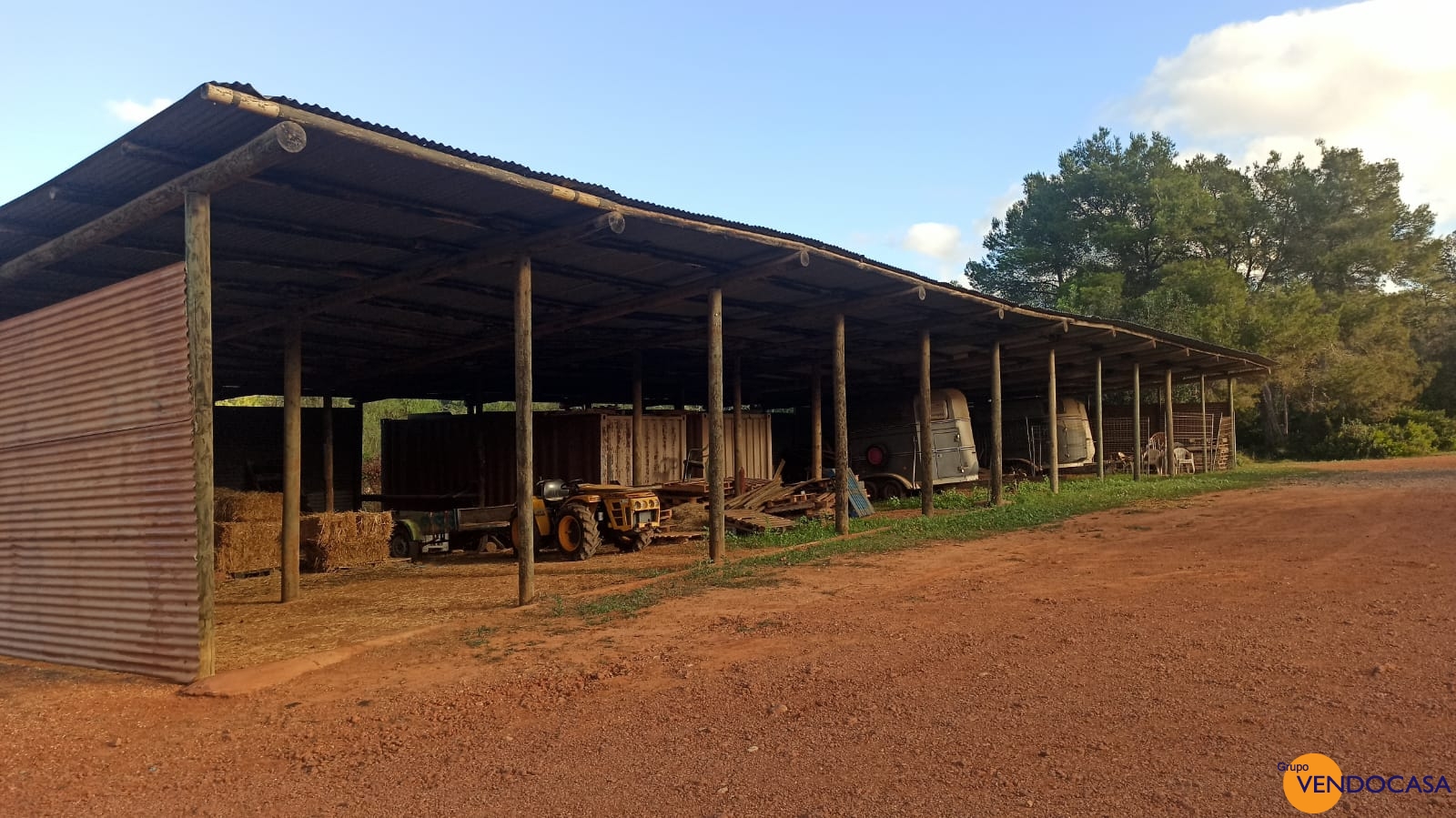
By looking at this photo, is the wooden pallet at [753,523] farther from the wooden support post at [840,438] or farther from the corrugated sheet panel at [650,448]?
the corrugated sheet panel at [650,448]

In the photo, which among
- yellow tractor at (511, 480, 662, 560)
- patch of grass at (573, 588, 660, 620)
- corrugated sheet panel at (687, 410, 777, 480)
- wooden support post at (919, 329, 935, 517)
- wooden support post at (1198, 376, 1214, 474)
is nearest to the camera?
patch of grass at (573, 588, 660, 620)

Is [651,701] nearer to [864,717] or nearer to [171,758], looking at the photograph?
[864,717]

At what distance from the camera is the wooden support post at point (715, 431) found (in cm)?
1062

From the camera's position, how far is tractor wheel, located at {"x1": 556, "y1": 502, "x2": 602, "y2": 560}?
484 inches

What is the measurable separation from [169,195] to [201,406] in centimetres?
157

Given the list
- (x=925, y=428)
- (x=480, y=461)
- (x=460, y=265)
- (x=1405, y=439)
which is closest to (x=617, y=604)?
(x=460, y=265)

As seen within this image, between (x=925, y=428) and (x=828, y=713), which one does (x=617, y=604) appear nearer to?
(x=828, y=713)

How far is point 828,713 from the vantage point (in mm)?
4625

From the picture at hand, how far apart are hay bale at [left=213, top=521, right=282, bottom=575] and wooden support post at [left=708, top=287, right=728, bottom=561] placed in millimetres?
5744

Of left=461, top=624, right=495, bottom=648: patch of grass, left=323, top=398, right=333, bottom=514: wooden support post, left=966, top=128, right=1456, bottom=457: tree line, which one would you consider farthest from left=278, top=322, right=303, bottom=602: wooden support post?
left=966, top=128, right=1456, bottom=457: tree line

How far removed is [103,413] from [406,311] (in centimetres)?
524

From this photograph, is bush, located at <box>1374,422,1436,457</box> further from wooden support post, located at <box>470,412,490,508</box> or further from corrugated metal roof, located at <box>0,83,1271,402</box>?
wooden support post, located at <box>470,412,490,508</box>

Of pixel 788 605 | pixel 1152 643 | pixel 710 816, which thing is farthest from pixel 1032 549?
pixel 710 816

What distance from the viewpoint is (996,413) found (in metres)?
16.5
